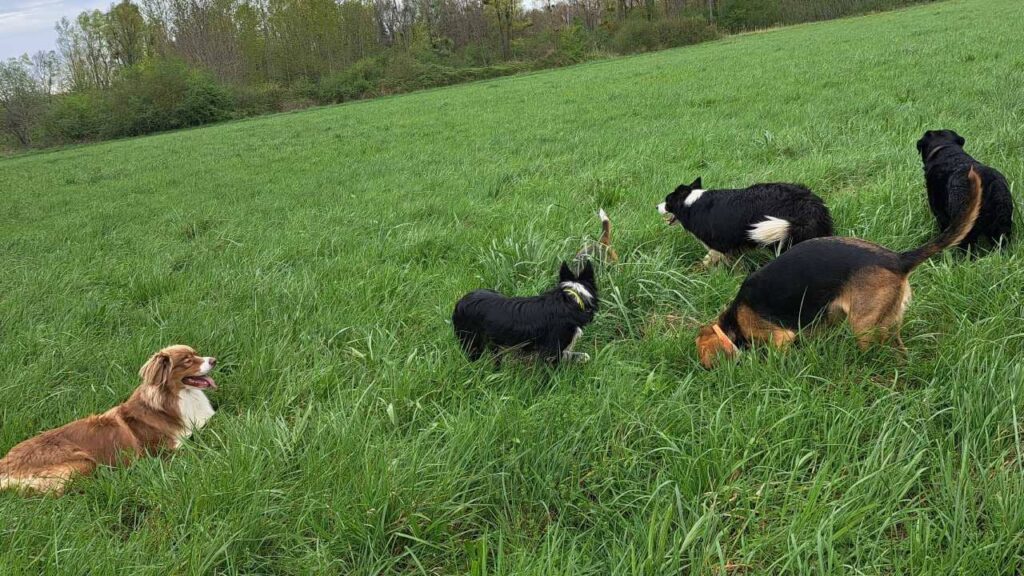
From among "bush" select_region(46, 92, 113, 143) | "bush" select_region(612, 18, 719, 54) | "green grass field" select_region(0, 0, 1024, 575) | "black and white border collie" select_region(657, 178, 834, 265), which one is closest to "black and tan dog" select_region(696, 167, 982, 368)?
"green grass field" select_region(0, 0, 1024, 575)

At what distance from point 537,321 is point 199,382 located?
1948 millimetres

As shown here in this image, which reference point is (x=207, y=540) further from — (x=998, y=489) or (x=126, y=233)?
(x=126, y=233)

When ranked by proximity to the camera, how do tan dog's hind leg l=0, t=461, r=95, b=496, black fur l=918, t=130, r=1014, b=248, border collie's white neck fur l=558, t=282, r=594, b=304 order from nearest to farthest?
tan dog's hind leg l=0, t=461, r=95, b=496 < border collie's white neck fur l=558, t=282, r=594, b=304 < black fur l=918, t=130, r=1014, b=248

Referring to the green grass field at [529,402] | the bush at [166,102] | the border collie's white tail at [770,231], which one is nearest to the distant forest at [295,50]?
the bush at [166,102]

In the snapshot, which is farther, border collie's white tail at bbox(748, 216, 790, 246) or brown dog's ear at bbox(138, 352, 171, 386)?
border collie's white tail at bbox(748, 216, 790, 246)

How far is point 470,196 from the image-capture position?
6.85 metres

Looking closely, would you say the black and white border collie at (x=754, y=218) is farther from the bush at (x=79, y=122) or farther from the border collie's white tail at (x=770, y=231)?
the bush at (x=79, y=122)

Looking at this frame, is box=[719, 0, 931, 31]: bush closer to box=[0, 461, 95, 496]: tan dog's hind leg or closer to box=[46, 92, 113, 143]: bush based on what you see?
box=[46, 92, 113, 143]: bush

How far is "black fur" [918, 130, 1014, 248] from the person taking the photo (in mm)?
3111

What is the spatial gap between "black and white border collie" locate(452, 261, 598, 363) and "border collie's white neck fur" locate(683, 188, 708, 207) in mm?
1658

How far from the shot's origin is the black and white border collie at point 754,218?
357 centimetres

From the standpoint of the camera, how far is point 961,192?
10.7 feet

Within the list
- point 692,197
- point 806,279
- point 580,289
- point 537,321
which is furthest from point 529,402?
point 692,197

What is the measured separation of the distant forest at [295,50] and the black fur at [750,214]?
130 ft
